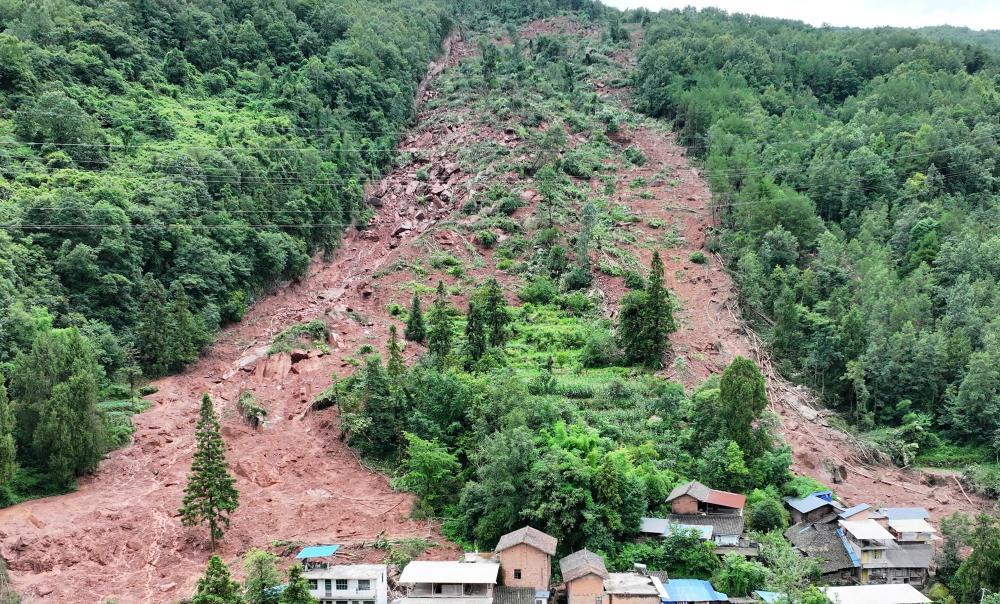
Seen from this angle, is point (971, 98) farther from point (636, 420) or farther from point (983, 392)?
point (636, 420)

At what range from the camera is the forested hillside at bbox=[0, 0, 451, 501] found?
40.8 m

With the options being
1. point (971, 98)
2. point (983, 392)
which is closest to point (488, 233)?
point (983, 392)

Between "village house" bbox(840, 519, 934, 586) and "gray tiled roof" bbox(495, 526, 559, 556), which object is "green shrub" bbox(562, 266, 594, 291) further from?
"gray tiled roof" bbox(495, 526, 559, 556)

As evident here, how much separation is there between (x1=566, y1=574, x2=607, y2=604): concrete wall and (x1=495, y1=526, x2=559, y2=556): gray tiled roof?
1.53 m

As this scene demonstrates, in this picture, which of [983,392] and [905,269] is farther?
[905,269]

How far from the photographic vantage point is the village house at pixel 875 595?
3100 cm

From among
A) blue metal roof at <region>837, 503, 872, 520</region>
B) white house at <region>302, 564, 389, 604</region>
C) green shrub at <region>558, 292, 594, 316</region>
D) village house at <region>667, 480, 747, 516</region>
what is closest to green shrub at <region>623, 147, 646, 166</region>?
green shrub at <region>558, 292, 594, 316</region>

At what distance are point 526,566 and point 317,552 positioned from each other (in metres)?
8.27

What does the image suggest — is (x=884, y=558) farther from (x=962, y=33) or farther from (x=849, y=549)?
(x=962, y=33)

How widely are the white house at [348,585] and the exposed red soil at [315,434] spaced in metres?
2.89

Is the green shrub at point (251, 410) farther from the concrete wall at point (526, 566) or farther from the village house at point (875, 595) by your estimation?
the village house at point (875, 595)

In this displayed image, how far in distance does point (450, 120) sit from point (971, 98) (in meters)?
53.1

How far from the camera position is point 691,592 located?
1228 inches

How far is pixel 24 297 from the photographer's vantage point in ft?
144
